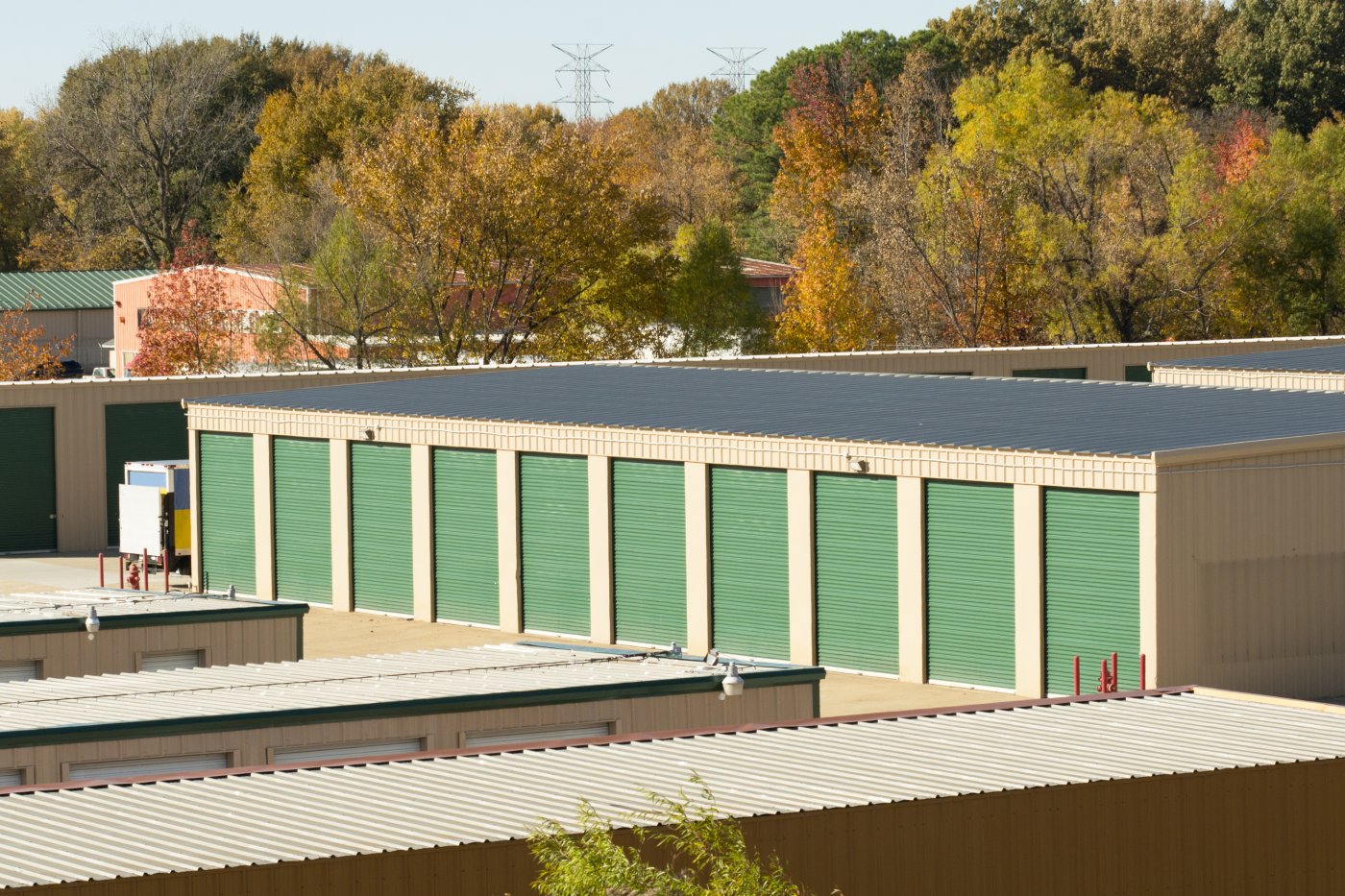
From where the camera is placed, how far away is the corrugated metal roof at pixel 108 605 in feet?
83.3

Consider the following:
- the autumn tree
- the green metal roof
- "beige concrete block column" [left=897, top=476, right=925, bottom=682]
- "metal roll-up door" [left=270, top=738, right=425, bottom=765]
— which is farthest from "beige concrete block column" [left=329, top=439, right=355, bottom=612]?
the green metal roof

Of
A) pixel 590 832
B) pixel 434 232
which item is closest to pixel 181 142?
pixel 434 232

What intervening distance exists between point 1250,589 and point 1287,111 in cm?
10650

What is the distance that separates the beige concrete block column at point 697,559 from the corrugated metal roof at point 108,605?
8.13 meters

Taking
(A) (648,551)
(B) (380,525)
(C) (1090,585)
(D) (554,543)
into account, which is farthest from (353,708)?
(B) (380,525)

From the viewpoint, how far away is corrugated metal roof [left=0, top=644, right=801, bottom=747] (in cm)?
1892

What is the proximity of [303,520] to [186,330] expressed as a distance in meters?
37.9

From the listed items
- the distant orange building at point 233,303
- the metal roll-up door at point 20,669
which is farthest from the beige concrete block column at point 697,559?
the distant orange building at point 233,303

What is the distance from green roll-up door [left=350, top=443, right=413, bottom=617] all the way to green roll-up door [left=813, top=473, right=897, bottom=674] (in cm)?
896

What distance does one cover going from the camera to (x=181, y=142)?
11662 cm

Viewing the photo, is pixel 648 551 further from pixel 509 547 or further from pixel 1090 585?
pixel 1090 585

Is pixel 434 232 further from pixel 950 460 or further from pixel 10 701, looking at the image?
pixel 10 701

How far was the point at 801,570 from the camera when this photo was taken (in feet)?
107

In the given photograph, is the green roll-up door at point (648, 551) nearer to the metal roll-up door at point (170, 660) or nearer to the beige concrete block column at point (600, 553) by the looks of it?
the beige concrete block column at point (600, 553)
